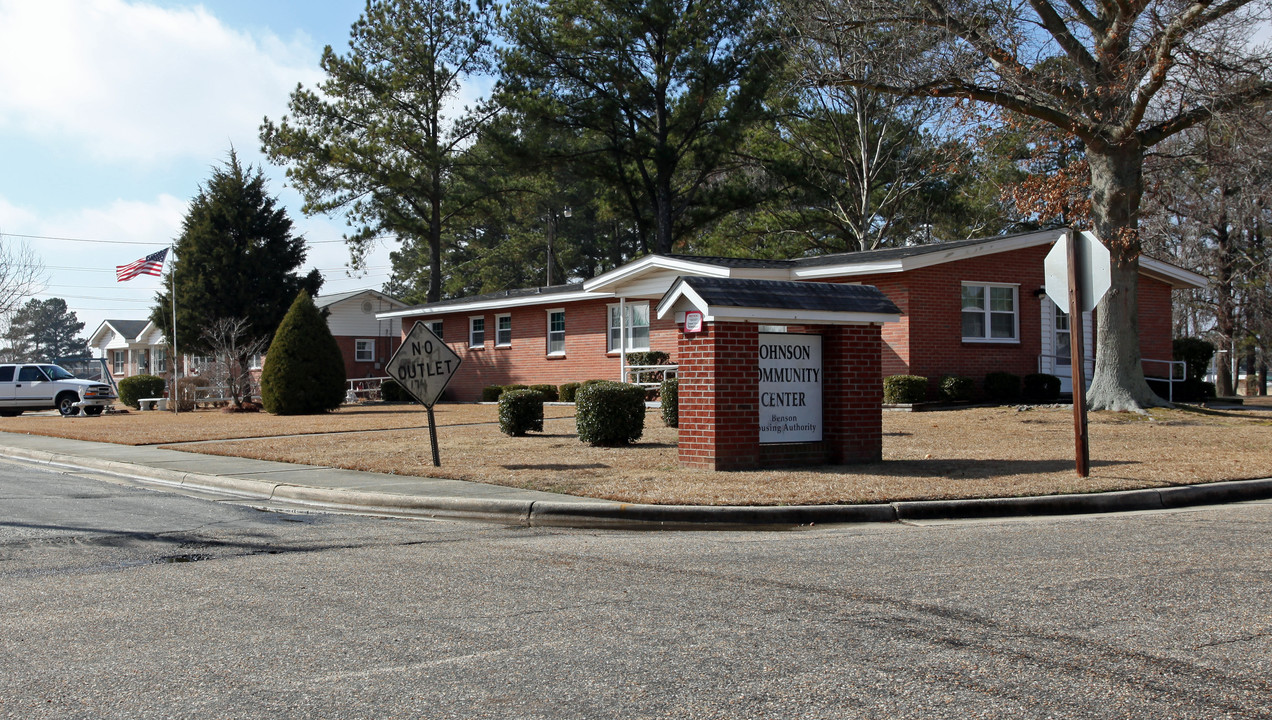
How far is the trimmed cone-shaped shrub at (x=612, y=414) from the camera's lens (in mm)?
15234

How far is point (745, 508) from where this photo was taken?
9.60m

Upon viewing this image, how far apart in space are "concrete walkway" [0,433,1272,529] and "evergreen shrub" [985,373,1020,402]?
12.1m

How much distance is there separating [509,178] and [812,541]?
131 feet

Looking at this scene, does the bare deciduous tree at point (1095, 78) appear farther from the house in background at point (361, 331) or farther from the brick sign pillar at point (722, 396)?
the house in background at point (361, 331)

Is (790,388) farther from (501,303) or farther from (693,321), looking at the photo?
(501,303)

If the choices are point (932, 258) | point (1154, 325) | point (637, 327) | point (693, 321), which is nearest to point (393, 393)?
point (637, 327)

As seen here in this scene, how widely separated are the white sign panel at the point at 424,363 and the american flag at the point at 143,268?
2422 centimetres

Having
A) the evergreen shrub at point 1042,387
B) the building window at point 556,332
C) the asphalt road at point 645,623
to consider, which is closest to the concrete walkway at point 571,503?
the asphalt road at point 645,623

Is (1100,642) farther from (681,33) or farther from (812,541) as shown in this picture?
(681,33)

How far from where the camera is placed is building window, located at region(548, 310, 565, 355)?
32688 mm

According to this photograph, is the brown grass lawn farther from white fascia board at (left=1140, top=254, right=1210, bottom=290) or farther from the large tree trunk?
white fascia board at (left=1140, top=254, right=1210, bottom=290)

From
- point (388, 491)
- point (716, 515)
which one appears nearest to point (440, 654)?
point (716, 515)

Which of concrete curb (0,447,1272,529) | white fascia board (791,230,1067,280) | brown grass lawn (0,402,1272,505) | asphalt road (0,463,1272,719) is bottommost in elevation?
asphalt road (0,463,1272,719)

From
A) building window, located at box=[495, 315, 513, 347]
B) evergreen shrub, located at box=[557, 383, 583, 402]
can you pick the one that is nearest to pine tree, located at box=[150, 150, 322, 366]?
building window, located at box=[495, 315, 513, 347]
